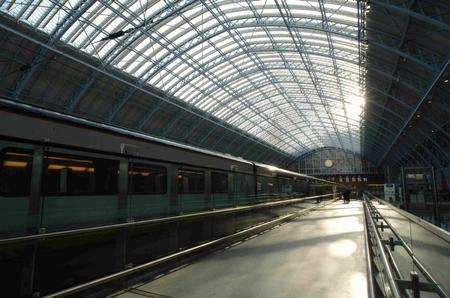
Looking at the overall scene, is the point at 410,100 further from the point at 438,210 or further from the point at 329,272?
the point at 329,272

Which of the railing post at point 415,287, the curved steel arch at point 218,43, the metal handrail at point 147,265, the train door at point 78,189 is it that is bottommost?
the metal handrail at point 147,265

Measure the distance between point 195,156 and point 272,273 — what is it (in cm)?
583

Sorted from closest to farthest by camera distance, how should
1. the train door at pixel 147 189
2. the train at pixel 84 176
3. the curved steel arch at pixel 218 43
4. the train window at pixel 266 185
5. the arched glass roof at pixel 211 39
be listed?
the train at pixel 84 176 → the train door at pixel 147 189 → the train window at pixel 266 185 → the arched glass roof at pixel 211 39 → the curved steel arch at pixel 218 43

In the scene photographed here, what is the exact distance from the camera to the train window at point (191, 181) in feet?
31.3

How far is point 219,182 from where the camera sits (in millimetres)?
12164

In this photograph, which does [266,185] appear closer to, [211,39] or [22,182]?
[22,182]

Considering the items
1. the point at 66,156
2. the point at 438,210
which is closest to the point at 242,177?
the point at 66,156

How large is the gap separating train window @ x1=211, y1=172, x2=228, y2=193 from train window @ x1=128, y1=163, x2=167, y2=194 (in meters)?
2.32

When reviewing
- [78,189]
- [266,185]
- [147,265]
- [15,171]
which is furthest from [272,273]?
[266,185]

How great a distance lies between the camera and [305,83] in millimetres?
45719

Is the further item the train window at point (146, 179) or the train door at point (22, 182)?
the train window at point (146, 179)

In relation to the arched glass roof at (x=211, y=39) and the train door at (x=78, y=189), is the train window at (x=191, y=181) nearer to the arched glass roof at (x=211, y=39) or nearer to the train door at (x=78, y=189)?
the train door at (x=78, y=189)

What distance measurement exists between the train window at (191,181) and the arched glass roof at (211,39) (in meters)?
11.7

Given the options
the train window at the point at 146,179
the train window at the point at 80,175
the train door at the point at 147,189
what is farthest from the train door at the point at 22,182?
the train window at the point at 146,179
